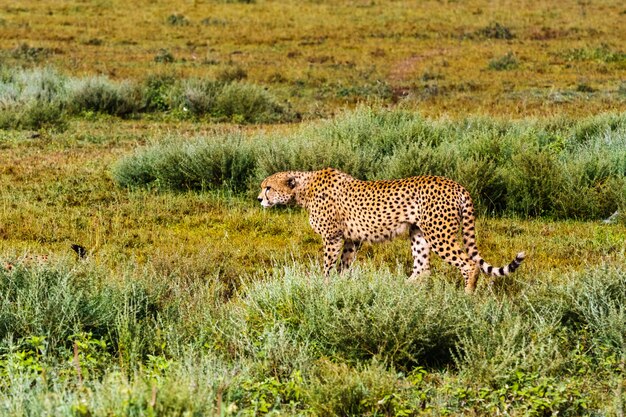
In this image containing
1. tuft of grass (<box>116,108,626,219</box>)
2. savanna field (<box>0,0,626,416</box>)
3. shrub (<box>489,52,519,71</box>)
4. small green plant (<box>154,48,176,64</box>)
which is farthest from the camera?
small green plant (<box>154,48,176,64</box>)

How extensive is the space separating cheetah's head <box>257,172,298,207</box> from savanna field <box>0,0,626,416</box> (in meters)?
0.49

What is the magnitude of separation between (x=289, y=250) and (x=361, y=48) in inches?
947

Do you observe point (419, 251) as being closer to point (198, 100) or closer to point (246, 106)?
point (246, 106)

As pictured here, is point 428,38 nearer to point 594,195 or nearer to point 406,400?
point 594,195

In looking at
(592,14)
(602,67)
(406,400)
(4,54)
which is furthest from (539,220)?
(592,14)

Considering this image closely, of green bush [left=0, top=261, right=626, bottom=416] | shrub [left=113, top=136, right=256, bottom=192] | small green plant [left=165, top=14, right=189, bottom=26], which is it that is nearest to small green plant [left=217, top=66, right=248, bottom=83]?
shrub [left=113, top=136, right=256, bottom=192]

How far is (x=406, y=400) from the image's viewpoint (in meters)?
5.64

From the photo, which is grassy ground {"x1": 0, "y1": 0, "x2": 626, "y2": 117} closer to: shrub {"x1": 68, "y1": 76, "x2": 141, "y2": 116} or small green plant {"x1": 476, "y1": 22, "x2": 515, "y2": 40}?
small green plant {"x1": 476, "y1": 22, "x2": 515, "y2": 40}

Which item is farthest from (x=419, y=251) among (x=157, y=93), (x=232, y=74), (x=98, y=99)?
(x=232, y=74)

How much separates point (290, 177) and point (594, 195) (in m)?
4.42

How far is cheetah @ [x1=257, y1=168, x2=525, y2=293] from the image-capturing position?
8.27 meters

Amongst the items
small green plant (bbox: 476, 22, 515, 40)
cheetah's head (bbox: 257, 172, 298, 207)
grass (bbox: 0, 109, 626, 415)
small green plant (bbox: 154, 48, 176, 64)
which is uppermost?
cheetah's head (bbox: 257, 172, 298, 207)

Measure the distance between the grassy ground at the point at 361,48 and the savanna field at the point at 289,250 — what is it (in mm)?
239

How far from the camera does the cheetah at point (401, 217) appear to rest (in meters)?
8.27
